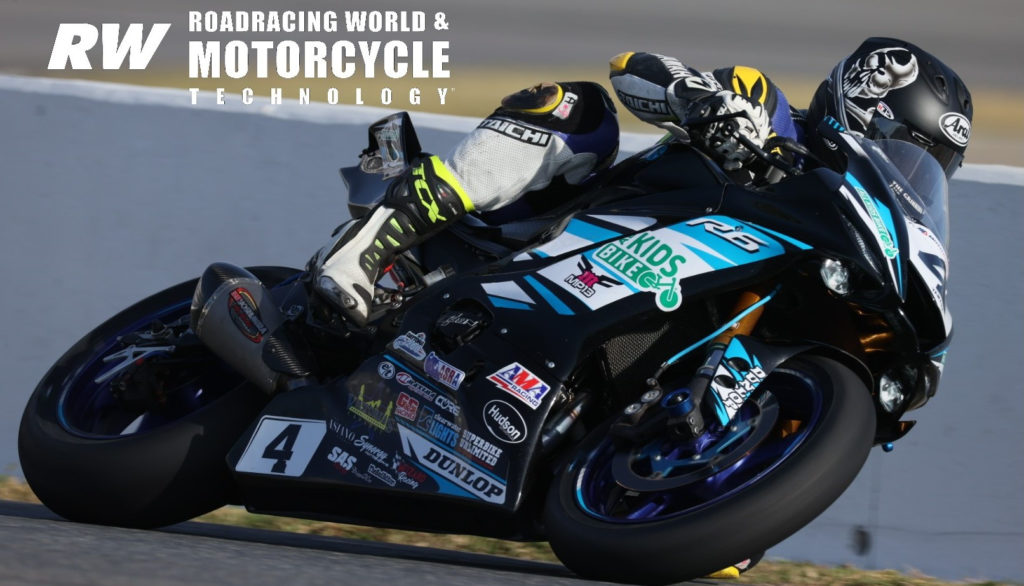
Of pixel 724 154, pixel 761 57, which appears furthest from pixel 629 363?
pixel 761 57

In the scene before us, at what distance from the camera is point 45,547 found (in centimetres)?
291

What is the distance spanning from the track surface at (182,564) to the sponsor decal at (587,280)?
0.69 meters

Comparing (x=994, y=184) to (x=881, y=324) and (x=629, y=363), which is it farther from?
(x=629, y=363)

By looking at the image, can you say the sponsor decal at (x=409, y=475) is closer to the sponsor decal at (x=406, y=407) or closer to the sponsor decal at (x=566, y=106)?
the sponsor decal at (x=406, y=407)

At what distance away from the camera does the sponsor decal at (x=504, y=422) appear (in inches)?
133

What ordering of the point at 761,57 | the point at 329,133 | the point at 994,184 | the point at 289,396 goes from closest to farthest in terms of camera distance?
the point at 289,396
the point at 994,184
the point at 329,133
the point at 761,57

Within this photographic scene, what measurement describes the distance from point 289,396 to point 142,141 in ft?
6.54

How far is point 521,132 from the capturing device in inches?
150

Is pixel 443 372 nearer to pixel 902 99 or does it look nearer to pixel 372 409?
pixel 372 409

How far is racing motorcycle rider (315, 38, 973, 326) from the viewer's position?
3668mm

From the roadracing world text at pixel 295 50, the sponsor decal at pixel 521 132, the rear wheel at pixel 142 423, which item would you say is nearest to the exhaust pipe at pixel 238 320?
the rear wheel at pixel 142 423

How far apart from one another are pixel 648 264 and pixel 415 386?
26.6 inches

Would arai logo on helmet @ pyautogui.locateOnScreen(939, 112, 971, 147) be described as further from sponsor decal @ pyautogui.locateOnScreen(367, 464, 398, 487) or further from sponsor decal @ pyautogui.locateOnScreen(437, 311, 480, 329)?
sponsor decal @ pyautogui.locateOnScreen(367, 464, 398, 487)

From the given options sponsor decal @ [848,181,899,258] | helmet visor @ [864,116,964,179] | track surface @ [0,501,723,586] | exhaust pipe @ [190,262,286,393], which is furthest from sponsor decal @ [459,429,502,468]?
helmet visor @ [864,116,964,179]
